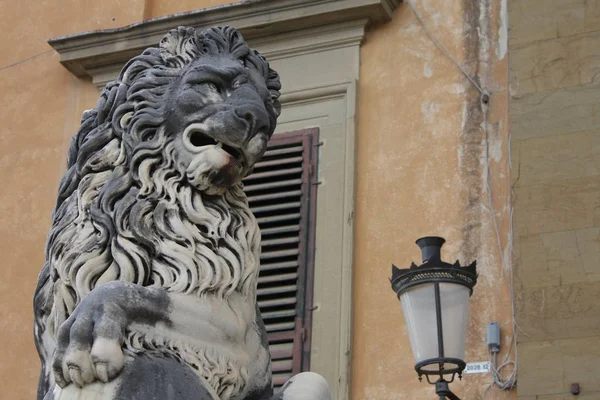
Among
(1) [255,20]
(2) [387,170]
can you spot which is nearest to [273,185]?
(2) [387,170]

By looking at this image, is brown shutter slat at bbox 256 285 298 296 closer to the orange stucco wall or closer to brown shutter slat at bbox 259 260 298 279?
brown shutter slat at bbox 259 260 298 279

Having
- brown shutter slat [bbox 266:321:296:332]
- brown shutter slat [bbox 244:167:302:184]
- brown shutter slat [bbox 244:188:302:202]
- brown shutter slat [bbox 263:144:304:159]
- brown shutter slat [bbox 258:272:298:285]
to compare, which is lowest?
brown shutter slat [bbox 266:321:296:332]

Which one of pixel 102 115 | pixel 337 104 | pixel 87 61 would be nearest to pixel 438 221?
pixel 337 104

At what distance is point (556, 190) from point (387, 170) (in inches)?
51.2

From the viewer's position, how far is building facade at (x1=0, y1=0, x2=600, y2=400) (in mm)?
9781

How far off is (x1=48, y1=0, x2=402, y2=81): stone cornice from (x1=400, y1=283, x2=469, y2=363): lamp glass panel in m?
3.85

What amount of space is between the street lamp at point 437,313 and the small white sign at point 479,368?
2484 millimetres

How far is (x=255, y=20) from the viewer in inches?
442

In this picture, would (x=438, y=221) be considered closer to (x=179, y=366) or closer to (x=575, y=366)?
(x=575, y=366)

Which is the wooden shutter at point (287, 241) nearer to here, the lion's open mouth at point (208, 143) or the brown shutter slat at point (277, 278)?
the brown shutter slat at point (277, 278)

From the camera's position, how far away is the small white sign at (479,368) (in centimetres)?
997

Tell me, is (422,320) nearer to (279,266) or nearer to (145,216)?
(279,266)

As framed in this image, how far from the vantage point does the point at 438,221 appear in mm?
10516

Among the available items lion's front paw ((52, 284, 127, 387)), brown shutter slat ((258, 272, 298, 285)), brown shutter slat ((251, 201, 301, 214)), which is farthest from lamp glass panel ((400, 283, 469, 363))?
lion's front paw ((52, 284, 127, 387))
